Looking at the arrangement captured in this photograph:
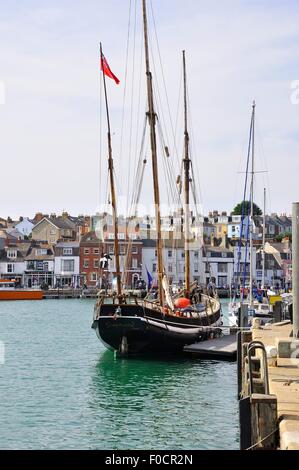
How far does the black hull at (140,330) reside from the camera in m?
39.0

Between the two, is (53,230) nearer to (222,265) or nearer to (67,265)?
(67,265)

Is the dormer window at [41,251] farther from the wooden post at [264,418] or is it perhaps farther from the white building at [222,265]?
the wooden post at [264,418]

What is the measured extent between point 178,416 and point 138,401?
3.24 metres

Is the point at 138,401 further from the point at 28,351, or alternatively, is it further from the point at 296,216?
the point at 28,351

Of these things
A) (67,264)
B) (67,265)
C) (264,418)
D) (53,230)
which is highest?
(53,230)

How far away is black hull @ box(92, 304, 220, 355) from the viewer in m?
39.0

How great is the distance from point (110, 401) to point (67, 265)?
10672 cm

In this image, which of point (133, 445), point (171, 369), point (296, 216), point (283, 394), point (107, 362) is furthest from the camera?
point (107, 362)

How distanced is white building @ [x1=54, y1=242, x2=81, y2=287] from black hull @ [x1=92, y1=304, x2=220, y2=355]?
92838 millimetres

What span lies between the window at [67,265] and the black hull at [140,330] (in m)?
93.8

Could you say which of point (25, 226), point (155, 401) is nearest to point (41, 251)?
point (25, 226)

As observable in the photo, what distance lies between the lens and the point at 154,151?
141 ft

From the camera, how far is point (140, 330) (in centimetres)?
3925
